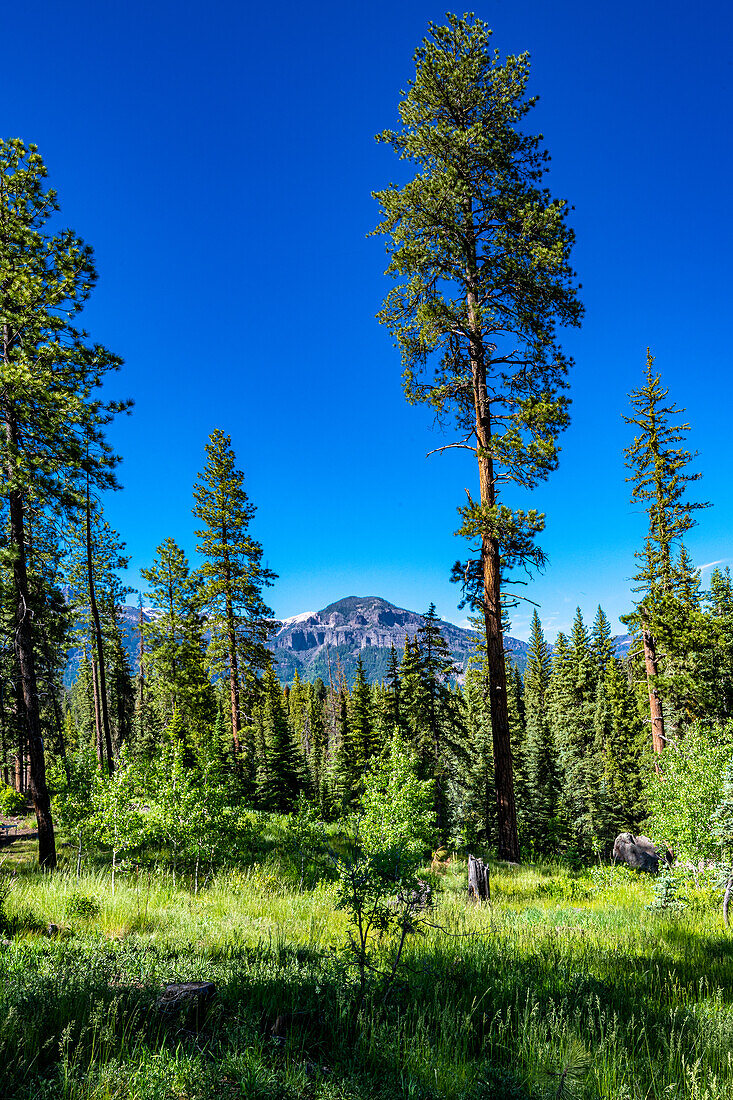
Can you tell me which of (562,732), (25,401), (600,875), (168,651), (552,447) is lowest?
(562,732)

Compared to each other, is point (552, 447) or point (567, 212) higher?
point (567, 212)

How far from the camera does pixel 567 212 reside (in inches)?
412

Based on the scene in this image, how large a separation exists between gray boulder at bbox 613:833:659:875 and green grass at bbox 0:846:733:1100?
1344 centimetres

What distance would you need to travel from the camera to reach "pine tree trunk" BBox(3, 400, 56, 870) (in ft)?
35.5

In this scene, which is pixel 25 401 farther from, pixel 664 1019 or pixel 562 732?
pixel 562 732

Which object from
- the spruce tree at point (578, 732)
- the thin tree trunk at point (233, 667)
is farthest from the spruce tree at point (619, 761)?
the thin tree trunk at point (233, 667)

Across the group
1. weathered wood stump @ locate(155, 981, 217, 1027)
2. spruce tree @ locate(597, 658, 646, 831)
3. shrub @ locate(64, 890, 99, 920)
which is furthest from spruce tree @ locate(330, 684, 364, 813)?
weathered wood stump @ locate(155, 981, 217, 1027)

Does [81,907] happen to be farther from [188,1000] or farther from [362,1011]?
[362,1011]

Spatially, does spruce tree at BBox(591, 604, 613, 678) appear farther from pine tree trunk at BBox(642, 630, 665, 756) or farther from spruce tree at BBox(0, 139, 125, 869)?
spruce tree at BBox(0, 139, 125, 869)

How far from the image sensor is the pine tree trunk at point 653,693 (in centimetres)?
2097

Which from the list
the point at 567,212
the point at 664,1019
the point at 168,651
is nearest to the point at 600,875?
the point at 664,1019

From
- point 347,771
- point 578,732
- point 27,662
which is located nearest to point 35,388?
point 27,662

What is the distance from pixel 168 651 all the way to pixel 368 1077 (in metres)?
29.3

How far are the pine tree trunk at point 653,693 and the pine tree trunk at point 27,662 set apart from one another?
21.5 m
